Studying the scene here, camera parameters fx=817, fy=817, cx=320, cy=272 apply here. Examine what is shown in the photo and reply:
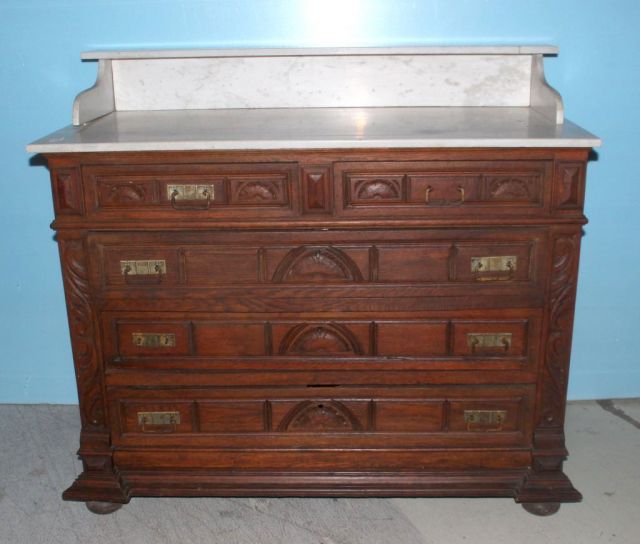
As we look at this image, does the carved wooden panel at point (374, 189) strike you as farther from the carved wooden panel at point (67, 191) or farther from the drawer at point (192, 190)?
the carved wooden panel at point (67, 191)

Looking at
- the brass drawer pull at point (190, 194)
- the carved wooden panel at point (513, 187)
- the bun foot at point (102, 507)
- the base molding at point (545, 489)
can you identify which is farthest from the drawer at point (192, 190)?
the base molding at point (545, 489)

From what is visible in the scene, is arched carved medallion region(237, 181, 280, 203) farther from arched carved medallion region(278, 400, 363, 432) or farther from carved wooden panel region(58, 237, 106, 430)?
arched carved medallion region(278, 400, 363, 432)

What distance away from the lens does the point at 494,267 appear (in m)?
2.42

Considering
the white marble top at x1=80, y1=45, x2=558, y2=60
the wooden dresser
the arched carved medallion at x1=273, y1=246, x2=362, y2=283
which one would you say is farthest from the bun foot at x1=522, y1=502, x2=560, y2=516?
the white marble top at x1=80, y1=45, x2=558, y2=60

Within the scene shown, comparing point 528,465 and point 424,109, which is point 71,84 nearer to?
point 424,109

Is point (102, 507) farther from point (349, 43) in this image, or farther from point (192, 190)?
point (349, 43)

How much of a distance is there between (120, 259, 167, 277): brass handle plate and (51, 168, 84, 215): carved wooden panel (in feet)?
0.68

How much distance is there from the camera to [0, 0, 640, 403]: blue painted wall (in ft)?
9.37

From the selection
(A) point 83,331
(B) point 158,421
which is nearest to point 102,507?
(B) point 158,421

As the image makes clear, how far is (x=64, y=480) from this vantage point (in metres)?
2.81

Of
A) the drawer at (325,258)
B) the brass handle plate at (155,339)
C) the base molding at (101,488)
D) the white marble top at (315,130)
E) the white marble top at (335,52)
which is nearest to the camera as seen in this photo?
the white marble top at (315,130)

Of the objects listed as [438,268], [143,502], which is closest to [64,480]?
[143,502]

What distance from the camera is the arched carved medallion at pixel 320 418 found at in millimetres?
2564

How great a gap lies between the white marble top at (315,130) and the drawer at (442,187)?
7 centimetres
